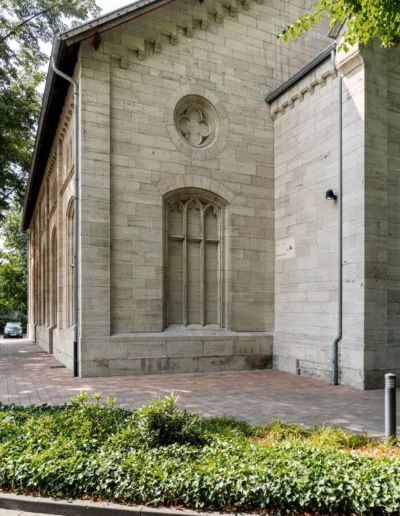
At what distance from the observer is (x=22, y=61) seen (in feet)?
68.2

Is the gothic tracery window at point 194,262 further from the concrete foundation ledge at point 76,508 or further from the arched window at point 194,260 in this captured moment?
the concrete foundation ledge at point 76,508

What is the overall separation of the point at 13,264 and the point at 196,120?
132ft

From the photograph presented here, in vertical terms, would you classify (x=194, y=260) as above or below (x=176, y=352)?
above

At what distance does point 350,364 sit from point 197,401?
13.4ft

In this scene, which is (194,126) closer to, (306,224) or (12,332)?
(306,224)

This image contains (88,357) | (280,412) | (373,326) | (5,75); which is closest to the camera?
(280,412)

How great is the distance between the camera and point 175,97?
506 inches

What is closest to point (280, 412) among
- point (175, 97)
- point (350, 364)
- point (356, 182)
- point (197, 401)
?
point (197, 401)

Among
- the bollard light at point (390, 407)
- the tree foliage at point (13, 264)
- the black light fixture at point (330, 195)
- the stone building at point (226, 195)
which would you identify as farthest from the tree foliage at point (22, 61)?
the tree foliage at point (13, 264)

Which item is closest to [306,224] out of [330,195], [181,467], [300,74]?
[330,195]

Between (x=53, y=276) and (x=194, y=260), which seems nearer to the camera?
(x=194, y=260)

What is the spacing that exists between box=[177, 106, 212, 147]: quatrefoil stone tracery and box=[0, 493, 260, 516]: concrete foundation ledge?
35.3 feet

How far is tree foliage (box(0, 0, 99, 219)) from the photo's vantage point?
19.3m

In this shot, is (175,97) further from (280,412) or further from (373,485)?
(373,485)
